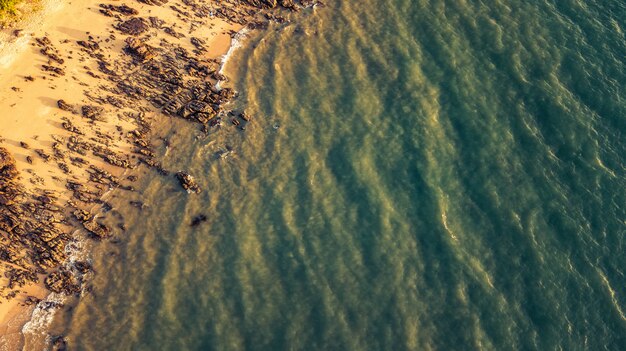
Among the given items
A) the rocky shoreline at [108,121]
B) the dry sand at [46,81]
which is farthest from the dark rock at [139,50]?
the dry sand at [46,81]

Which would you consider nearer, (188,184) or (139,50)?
(188,184)

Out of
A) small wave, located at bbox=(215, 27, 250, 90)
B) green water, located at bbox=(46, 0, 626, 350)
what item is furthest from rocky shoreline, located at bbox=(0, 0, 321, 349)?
green water, located at bbox=(46, 0, 626, 350)

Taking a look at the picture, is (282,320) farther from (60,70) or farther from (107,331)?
(60,70)

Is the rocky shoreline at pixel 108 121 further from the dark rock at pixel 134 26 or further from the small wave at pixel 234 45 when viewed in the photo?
the small wave at pixel 234 45

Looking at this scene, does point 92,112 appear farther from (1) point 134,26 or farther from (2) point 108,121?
(1) point 134,26

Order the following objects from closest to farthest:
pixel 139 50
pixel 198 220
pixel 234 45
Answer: pixel 198 220, pixel 139 50, pixel 234 45

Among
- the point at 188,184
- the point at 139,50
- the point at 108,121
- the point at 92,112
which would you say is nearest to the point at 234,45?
the point at 139,50

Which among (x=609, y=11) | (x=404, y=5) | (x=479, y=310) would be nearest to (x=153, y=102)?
(x=404, y=5)
